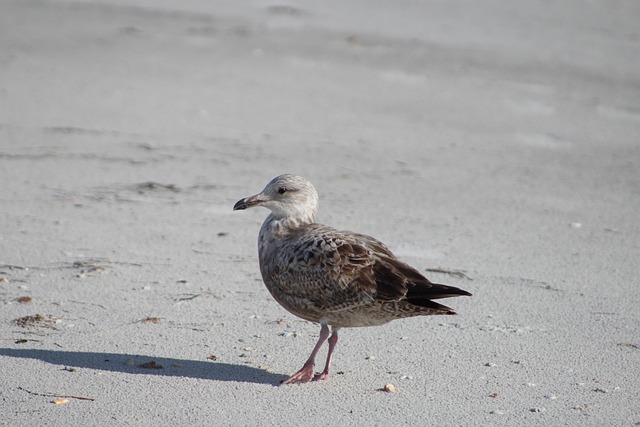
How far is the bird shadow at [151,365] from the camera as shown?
5.14m

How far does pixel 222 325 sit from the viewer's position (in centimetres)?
587

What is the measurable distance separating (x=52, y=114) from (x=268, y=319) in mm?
6009

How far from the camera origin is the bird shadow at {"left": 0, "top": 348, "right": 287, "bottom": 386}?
5.14 meters

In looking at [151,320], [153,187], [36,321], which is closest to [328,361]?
[151,320]

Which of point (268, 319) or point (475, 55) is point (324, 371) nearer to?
point (268, 319)

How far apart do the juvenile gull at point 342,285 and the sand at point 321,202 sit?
0.36m

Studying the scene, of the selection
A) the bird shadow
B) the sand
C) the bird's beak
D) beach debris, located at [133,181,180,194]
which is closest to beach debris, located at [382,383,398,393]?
the sand

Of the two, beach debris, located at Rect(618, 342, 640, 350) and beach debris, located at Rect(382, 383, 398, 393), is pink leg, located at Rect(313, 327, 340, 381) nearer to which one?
beach debris, located at Rect(382, 383, 398, 393)

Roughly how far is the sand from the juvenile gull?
1.17 feet

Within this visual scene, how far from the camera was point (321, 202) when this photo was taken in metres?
8.66

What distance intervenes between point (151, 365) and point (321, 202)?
12.1 ft

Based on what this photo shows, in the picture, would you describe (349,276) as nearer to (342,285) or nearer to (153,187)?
(342,285)

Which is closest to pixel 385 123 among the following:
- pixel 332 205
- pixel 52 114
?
pixel 332 205

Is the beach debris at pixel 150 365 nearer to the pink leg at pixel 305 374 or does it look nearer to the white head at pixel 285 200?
the pink leg at pixel 305 374
